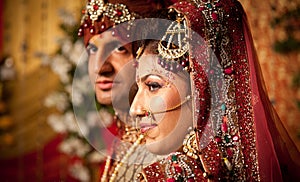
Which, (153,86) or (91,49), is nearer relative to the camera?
(153,86)

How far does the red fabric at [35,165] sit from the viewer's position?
389 cm

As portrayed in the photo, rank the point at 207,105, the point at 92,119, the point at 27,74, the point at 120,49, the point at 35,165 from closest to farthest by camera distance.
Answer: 1. the point at 207,105
2. the point at 120,49
3. the point at 92,119
4. the point at 35,165
5. the point at 27,74

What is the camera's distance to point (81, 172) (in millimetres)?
2947

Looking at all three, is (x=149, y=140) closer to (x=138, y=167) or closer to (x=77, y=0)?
(x=138, y=167)

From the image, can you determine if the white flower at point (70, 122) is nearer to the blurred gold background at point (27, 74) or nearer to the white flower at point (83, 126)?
the white flower at point (83, 126)

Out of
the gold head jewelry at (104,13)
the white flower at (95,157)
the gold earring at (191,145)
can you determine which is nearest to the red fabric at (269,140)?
the gold earring at (191,145)

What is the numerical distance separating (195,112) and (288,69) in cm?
84

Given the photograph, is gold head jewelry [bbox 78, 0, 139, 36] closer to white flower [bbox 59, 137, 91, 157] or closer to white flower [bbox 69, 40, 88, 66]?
white flower [bbox 69, 40, 88, 66]

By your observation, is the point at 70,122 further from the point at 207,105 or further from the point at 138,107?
the point at 207,105

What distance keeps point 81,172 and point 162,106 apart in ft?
4.98

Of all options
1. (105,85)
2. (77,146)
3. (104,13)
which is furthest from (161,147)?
(77,146)

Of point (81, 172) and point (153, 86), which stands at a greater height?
point (153, 86)

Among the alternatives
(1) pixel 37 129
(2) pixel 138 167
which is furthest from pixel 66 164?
(2) pixel 138 167

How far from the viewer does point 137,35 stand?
1.80 m
